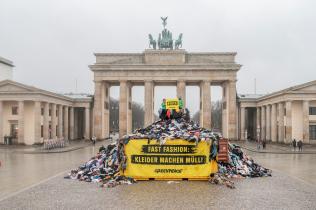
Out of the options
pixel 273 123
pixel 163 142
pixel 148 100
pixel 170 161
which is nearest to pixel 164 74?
pixel 148 100

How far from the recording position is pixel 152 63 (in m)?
77.1

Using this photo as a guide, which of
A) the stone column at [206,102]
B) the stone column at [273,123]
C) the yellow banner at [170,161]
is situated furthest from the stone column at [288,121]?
the yellow banner at [170,161]

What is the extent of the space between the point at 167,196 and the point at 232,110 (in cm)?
6213

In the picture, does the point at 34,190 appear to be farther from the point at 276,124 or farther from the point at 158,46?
the point at 158,46

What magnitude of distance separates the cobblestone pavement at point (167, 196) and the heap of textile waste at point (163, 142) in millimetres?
1077

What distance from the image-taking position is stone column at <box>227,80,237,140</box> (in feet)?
251

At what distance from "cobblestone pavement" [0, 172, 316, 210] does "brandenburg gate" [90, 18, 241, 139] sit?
55.7m

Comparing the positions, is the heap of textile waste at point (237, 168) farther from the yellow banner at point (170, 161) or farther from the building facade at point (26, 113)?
the building facade at point (26, 113)

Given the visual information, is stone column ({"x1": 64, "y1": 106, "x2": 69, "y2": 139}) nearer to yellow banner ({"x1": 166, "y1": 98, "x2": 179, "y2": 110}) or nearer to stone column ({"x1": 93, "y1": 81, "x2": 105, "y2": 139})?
stone column ({"x1": 93, "y1": 81, "x2": 105, "y2": 139})

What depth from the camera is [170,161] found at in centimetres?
2205

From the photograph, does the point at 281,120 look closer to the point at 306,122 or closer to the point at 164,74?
the point at 306,122

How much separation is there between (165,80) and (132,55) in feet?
24.8

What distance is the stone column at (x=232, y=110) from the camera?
76.6m

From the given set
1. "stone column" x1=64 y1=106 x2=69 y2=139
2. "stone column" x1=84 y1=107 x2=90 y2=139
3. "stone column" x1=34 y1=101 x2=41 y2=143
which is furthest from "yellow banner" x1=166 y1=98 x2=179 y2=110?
"stone column" x1=84 y1=107 x2=90 y2=139
